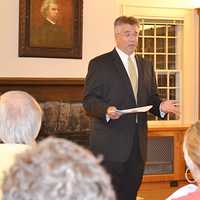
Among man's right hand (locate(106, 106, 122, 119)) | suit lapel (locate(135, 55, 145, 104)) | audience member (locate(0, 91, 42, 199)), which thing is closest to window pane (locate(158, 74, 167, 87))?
suit lapel (locate(135, 55, 145, 104))

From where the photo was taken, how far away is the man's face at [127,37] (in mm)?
3559

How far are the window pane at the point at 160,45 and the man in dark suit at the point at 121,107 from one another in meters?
3.84

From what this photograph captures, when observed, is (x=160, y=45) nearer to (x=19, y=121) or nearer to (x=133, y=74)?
(x=133, y=74)

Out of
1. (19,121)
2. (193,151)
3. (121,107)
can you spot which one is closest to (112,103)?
(121,107)

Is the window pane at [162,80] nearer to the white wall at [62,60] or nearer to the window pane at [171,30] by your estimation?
the window pane at [171,30]

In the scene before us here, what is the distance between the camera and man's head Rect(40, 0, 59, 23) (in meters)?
6.18

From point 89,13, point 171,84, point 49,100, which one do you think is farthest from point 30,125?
point 171,84

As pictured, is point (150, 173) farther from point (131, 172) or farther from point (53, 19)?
point (131, 172)

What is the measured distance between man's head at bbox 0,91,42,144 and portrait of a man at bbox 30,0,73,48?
3.84 meters

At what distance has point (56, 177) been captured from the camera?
97cm

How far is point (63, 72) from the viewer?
6.32 meters

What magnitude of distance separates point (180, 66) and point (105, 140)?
4.24m

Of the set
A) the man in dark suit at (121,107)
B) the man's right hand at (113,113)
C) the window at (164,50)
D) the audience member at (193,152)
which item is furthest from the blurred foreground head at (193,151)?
the window at (164,50)

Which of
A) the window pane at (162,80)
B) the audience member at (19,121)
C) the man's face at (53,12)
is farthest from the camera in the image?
the window pane at (162,80)
